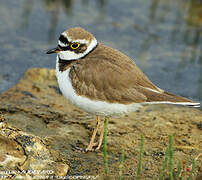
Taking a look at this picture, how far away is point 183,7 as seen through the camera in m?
10.1

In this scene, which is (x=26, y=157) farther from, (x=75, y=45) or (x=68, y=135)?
(x=75, y=45)

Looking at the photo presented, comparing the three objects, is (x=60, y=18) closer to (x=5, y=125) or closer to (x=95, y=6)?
(x=95, y=6)

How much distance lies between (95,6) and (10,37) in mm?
2914

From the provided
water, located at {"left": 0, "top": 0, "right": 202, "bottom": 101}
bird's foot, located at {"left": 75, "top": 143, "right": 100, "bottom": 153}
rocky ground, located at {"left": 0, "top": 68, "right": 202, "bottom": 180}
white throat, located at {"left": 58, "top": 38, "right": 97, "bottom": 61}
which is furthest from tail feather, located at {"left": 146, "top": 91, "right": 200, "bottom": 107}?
water, located at {"left": 0, "top": 0, "right": 202, "bottom": 101}

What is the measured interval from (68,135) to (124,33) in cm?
445

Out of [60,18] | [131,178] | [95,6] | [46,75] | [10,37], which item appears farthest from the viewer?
[95,6]

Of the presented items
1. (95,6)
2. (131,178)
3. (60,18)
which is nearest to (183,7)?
(95,6)

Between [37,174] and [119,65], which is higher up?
[119,65]

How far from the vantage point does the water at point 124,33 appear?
6.91 meters

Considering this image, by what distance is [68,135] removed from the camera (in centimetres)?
462

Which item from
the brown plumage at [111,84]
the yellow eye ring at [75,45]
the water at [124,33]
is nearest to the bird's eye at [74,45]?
the yellow eye ring at [75,45]

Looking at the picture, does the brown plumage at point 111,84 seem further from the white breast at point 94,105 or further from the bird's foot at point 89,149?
the bird's foot at point 89,149

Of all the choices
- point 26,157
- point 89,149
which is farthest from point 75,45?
point 26,157

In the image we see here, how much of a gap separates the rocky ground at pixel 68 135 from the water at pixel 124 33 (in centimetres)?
85
